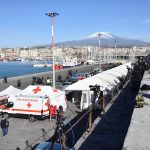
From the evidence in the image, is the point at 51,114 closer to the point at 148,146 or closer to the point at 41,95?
the point at 41,95

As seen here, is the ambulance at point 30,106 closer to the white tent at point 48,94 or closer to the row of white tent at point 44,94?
the row of white tent at point 44,94

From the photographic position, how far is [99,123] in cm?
2094

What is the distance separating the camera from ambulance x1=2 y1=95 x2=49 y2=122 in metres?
25.3

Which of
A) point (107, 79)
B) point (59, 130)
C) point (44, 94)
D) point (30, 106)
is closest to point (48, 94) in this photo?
point (44, 94)

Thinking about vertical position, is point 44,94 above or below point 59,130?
below

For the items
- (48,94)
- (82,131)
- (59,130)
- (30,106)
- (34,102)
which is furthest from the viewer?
(48,94)

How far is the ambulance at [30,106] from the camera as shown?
83.1 ft

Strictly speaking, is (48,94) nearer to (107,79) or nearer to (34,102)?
(34,102)

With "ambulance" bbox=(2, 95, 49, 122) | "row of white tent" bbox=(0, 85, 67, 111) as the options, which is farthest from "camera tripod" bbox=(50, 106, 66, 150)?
"row of white tent" bbox=(0, 85, 67, 111)

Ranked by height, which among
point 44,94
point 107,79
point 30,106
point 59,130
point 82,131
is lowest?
point 82,131

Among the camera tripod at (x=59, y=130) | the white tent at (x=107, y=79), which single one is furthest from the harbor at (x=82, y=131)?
the white tent at (x=107, y=79)

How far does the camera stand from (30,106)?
2570 centimetres

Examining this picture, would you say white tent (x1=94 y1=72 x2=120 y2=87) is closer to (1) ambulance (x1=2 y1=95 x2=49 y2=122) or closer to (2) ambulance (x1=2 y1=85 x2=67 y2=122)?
(2) ambulance (x1=2 y1=85 x2=67 y2=122)

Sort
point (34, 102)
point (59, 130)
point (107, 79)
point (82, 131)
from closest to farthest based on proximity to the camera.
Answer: point (59, 130)
point (82, 131)
point (34, 102)
point (107, 79)
